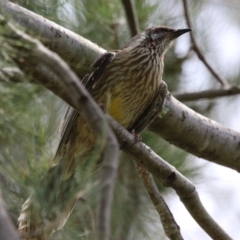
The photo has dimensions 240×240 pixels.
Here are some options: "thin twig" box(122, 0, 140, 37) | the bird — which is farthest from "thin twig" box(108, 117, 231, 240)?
"thin twig" box(122, 0, 140, 37)

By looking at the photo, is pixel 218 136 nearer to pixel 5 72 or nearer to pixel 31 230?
pixel 31 230

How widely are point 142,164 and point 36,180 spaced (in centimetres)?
74

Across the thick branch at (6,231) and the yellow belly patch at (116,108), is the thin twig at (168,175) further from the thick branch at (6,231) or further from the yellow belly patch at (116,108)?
the thick branch at (6,231)

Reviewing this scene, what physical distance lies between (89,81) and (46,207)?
3.58 ft

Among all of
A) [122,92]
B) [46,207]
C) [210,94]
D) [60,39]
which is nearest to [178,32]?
[210,94]

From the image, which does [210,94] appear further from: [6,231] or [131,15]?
[6,231]

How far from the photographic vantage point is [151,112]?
374 cm

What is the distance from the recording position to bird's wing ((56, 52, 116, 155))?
3.60m

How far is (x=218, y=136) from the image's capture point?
12.4 feet

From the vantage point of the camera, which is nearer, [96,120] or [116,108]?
[96,120]

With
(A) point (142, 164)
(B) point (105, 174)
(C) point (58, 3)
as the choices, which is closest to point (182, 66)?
(C) point (58, 3)

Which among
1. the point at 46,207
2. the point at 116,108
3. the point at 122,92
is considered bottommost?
the point at 46,207

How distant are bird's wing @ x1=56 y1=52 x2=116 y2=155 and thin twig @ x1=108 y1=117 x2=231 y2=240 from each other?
52 cm

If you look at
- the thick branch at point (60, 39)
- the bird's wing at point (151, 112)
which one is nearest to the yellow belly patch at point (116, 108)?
the bird's wing at point (151, 112)
